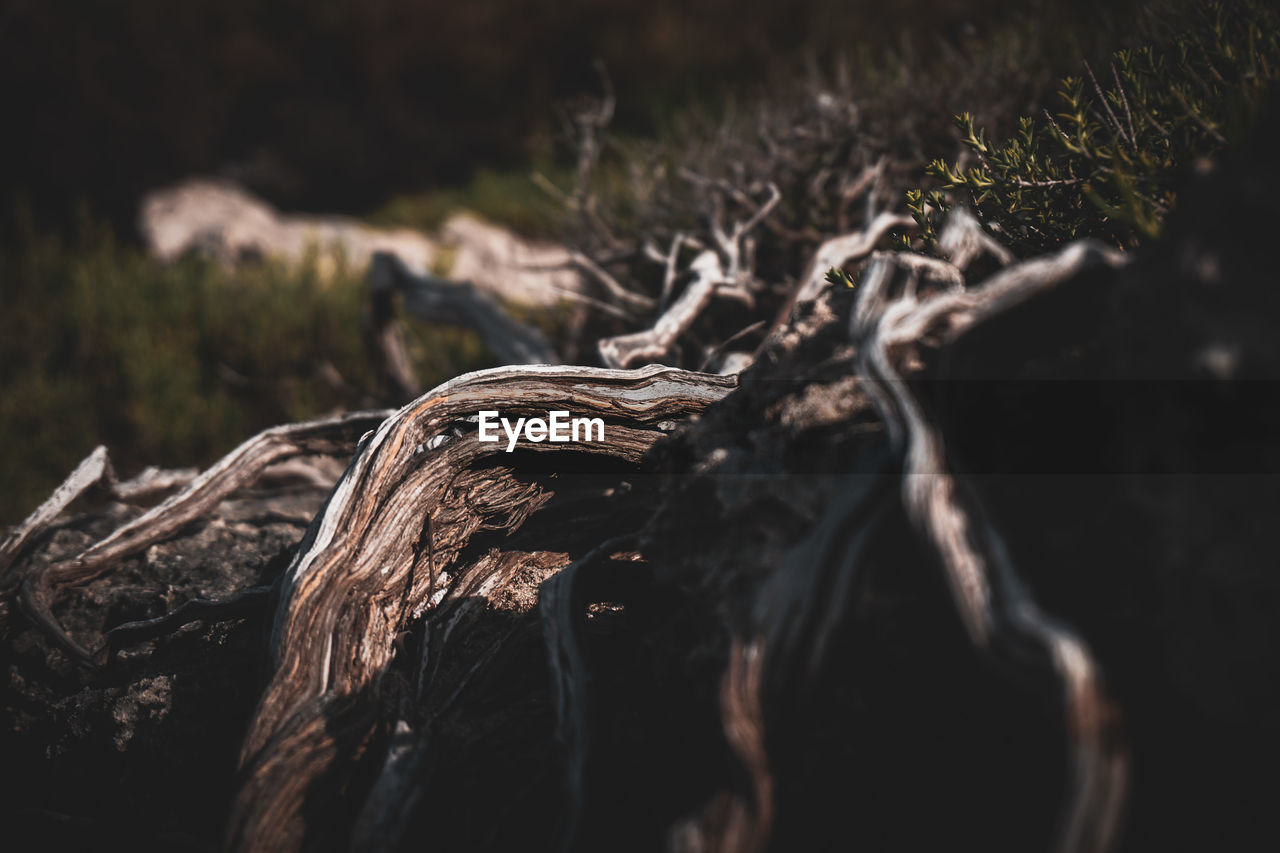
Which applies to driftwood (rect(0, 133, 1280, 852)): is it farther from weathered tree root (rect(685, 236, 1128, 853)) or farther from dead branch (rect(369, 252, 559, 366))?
dead branch (rect(369, 252, 559, 366))

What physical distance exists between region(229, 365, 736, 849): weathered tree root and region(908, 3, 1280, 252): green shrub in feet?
3.35

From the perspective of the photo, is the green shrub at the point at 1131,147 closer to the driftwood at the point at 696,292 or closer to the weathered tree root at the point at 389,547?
the weathered tree root at the point at 389,547

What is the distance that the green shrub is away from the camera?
1900 millimetres

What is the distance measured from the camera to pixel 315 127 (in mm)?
12484

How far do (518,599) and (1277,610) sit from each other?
1.87 m

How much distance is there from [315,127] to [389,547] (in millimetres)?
12768

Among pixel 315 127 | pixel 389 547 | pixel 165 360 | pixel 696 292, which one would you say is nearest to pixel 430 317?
pixel 696 292

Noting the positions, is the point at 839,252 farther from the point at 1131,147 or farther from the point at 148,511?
the point at 148,511

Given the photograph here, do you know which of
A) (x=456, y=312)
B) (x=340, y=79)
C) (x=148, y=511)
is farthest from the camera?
(x=340, y=79)

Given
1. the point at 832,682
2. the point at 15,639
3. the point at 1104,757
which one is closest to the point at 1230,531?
the point at 1104,757

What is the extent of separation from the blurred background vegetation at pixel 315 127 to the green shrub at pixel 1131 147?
984 millimetres

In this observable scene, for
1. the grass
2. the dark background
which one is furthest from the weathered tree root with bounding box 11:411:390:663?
the dark background

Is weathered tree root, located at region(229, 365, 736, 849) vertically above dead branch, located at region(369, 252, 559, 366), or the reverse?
dead branch, located at region(369, 252, 559, 366)

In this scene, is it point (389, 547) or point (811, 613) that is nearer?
point (811, 613)
